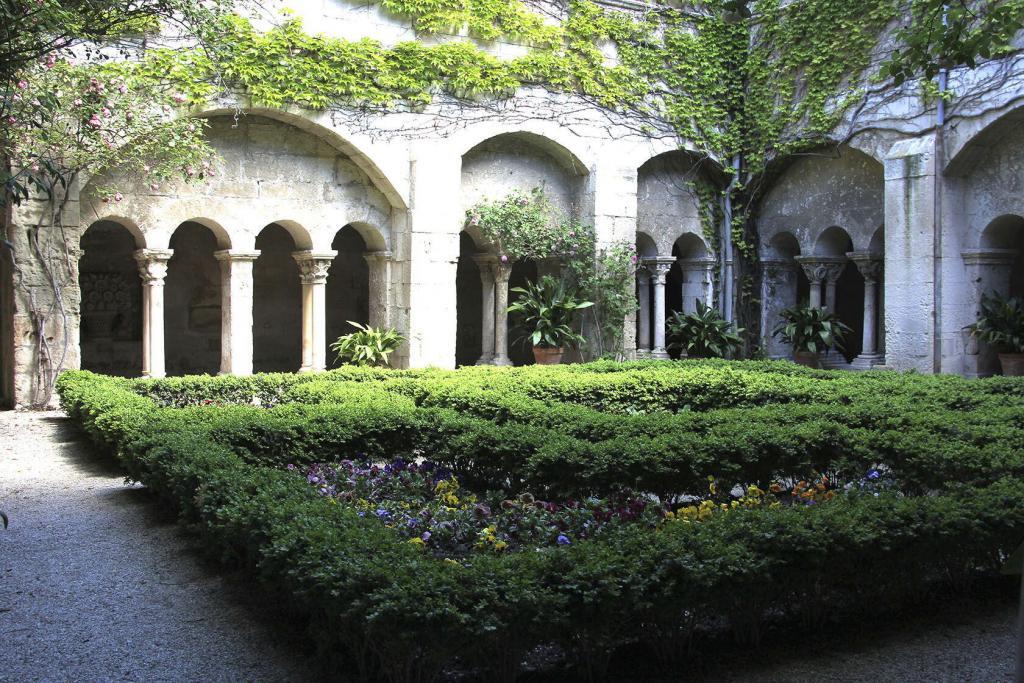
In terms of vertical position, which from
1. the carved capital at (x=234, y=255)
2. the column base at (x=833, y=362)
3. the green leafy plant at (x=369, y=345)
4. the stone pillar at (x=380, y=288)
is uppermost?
the carved capital at (x=234, y=255)

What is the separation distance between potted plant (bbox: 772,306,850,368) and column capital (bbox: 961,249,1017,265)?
199 cm

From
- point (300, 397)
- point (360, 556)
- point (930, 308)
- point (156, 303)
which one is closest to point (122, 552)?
point (360, 556)

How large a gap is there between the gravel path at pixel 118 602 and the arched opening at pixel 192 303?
26.9 ft

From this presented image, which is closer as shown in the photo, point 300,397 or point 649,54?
point 300,397

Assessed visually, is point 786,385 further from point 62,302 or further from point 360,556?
point 62,302

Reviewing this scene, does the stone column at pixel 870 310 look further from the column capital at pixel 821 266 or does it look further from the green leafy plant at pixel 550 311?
the green leafy plant at pixel 550 311

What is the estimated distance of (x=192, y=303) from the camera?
14523mm

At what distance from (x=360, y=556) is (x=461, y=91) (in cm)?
915

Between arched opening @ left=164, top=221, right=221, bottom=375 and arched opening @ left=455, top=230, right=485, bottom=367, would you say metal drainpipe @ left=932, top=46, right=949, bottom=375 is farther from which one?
arched opening @ left=164, top=221, right=221, bottom=375

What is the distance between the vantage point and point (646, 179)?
13625mm

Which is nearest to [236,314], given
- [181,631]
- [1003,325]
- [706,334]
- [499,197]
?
[499,197]

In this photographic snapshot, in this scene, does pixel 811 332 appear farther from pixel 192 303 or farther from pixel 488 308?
pixel 192 303

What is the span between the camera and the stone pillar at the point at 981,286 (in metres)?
11.4

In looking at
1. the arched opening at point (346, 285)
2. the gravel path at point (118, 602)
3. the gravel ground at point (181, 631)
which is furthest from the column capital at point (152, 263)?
the gravel ground at point (181, 631)
